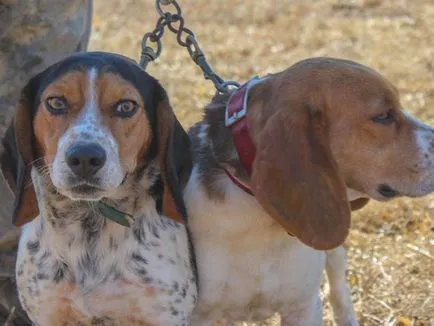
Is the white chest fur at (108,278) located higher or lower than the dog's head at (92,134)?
lower

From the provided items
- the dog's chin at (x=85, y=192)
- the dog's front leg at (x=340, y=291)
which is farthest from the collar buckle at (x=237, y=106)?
the dog's front leg at (x=340, y=291)

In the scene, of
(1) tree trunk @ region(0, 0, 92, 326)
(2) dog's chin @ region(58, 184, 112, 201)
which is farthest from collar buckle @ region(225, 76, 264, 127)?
(1) tree trunk @ region(0, 0, 92, 326)

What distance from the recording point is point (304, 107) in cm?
458

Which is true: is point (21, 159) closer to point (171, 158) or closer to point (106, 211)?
point (106, 211)

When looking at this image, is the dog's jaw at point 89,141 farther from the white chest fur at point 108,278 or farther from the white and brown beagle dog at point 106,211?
the white chest fur at point 108,278

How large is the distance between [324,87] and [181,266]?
38.1 inches

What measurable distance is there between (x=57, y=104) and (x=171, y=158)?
1.72 feet

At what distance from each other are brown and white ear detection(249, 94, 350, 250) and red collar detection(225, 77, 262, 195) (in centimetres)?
12

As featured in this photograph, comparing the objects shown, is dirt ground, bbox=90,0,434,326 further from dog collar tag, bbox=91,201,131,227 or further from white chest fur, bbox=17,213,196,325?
dog collar tag, bbox=91,201,131,227

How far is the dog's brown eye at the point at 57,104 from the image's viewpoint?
449cm

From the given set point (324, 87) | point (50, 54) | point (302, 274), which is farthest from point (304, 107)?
point (50, 54)

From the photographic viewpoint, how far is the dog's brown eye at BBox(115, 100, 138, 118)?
453 centimetres

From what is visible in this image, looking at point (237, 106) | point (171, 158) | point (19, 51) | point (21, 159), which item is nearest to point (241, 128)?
point (237, 106)

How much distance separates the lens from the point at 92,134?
4.32 metres
